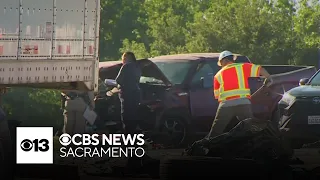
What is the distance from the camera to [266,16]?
26.3 metres

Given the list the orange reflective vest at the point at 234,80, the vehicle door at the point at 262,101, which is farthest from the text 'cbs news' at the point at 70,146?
the vehicle door at the point at 262,101

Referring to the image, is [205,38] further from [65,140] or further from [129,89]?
[65,140]

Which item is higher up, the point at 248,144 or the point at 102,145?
the point at 248,144

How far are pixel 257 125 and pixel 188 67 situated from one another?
5697 millimetres

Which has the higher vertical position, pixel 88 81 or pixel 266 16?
pixel 266 16

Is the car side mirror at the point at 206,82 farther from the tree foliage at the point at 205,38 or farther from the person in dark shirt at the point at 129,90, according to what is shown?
the tree foliage at the point at 205,38

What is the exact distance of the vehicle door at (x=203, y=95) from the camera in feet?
53.9

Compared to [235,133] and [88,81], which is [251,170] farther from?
[88,81]

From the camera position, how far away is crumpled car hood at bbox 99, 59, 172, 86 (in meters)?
16.4

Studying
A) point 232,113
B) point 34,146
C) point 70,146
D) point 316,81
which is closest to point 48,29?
point 34,146

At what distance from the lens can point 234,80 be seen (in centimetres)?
1252

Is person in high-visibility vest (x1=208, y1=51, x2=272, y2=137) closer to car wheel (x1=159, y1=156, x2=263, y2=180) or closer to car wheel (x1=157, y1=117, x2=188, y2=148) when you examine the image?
car wheel (x1=159, y1=156, x2=263, y2=180)

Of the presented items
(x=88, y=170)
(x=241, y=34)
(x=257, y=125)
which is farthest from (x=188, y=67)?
(x=241, y=34)

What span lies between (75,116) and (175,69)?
80.8 inches
